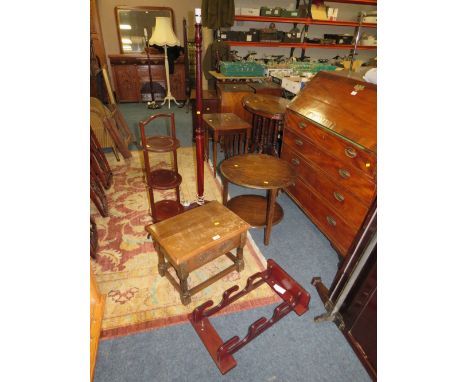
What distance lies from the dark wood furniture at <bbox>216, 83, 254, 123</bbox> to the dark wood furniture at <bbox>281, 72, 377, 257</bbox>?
1.21 m

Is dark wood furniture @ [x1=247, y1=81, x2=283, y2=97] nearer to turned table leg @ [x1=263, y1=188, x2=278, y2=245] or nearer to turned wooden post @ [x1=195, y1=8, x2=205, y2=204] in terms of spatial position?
turned wooden post @ [x1=195, y1=8, x2=205, y2=204]

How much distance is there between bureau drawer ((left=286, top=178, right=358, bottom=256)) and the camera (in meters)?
2.05

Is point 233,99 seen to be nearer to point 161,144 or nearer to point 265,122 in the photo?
point 265,122

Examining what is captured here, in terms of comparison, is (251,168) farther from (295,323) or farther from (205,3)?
(205,3)

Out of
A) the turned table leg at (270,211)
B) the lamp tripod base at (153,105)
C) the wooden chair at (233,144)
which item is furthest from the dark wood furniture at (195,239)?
the lamp tripod base at (153,105)

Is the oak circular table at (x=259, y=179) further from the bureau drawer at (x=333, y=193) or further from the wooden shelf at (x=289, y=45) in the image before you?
the wooden shelf at (x=289, y=45)

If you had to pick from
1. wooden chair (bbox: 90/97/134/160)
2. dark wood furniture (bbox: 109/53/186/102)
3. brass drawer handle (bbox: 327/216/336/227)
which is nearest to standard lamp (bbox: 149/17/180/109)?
dark wood furniture (bbox: 109/53/186/102)

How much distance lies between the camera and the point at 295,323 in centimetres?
171

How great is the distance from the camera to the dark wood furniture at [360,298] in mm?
1394

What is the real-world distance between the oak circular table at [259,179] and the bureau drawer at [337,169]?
0.83 feet

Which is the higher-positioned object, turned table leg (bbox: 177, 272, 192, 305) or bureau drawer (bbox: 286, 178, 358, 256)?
bureau drawer (bbox: 286, 178, 358, 256)

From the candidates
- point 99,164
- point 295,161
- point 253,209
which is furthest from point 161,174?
point 295,161

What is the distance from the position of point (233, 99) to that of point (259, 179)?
2.01 meters
